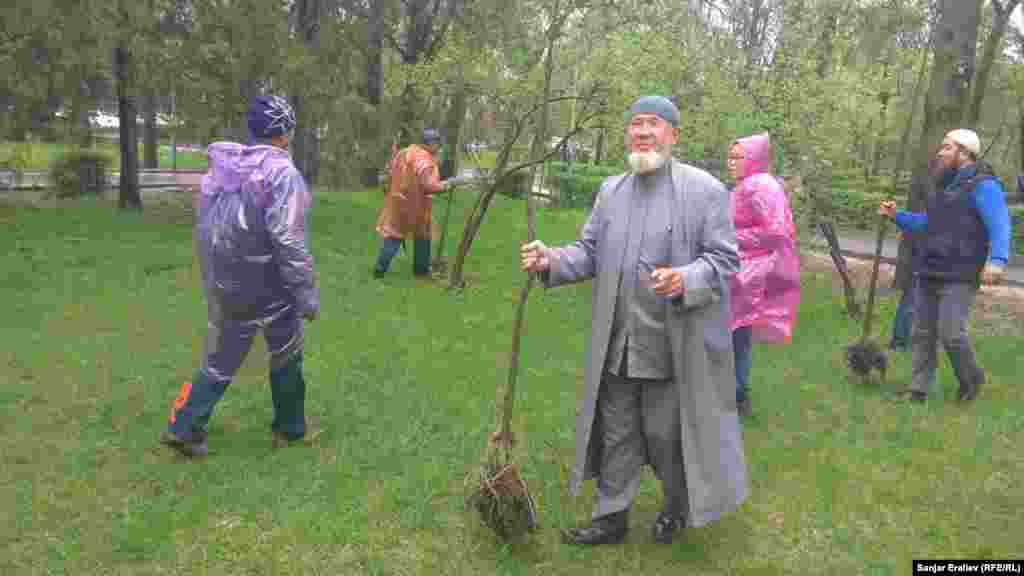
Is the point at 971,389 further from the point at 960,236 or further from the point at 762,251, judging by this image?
the point at 762,251

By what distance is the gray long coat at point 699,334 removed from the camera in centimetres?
370

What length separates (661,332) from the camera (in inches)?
147

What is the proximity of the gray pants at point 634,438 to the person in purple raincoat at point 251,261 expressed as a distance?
1.66 m

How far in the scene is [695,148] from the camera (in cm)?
1012

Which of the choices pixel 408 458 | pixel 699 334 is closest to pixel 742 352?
pixel 699 334

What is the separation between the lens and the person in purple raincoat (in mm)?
4465

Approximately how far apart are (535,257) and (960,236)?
3.48 metres

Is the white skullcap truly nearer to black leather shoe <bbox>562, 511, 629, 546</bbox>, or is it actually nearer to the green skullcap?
the green skullcap

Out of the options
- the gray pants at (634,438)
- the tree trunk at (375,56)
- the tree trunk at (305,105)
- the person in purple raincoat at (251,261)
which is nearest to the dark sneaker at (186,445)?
the person in purple raincoat at (251,261)

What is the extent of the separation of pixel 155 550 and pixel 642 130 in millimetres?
2734

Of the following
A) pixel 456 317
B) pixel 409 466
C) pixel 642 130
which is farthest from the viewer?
pixel 456 317

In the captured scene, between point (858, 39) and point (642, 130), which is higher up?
point (858, 39)

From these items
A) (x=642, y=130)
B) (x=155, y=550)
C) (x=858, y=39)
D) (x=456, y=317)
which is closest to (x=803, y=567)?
(x=642, y=130)

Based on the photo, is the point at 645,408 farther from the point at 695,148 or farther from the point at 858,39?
the point at 858,39
